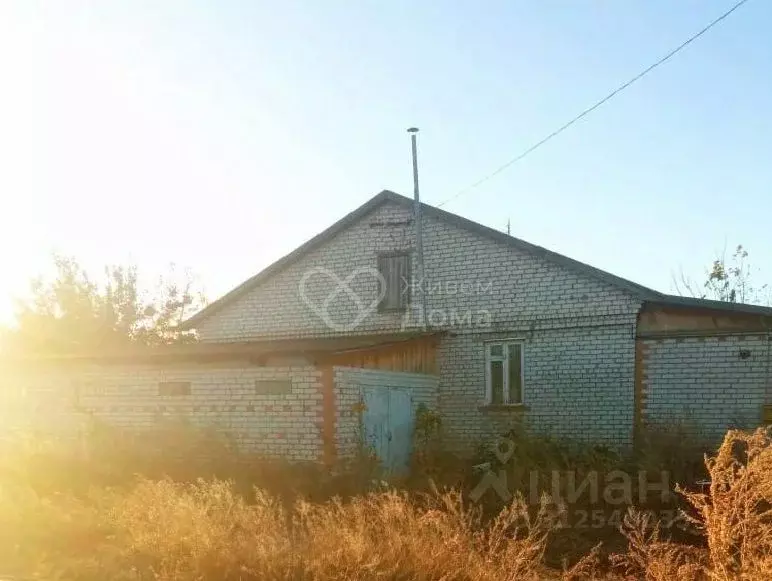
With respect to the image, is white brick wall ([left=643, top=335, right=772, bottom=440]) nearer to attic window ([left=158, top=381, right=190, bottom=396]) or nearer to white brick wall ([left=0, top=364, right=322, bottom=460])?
white brick wall ([left=0, top=364, right=322, bottom=460])

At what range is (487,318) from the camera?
15.9m

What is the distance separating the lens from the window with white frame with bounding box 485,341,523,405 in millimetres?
15508

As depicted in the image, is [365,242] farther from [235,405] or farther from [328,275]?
[235,405]

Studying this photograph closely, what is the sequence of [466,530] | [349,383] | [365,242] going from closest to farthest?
[466,530]
[349,383]
[365,242]

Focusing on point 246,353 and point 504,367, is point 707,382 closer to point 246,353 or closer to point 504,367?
point 504,367

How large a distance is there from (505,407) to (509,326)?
1.69 m

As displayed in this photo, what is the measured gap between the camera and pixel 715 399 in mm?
13320

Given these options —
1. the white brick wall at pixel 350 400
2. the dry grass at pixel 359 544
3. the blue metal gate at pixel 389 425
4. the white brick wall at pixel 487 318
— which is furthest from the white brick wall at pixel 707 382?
the dry grass at pixel 359 544

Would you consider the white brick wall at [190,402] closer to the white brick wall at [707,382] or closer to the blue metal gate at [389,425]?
the blue metal gate at [389,425]

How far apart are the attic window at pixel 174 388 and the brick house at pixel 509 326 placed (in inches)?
126

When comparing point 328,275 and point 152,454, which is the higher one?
point 328,275

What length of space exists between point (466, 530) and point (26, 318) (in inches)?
1099

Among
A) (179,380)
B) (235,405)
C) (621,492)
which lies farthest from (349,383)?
(621,492)

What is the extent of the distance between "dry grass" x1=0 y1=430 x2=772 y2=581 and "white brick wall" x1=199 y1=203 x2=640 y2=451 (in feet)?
19.8
